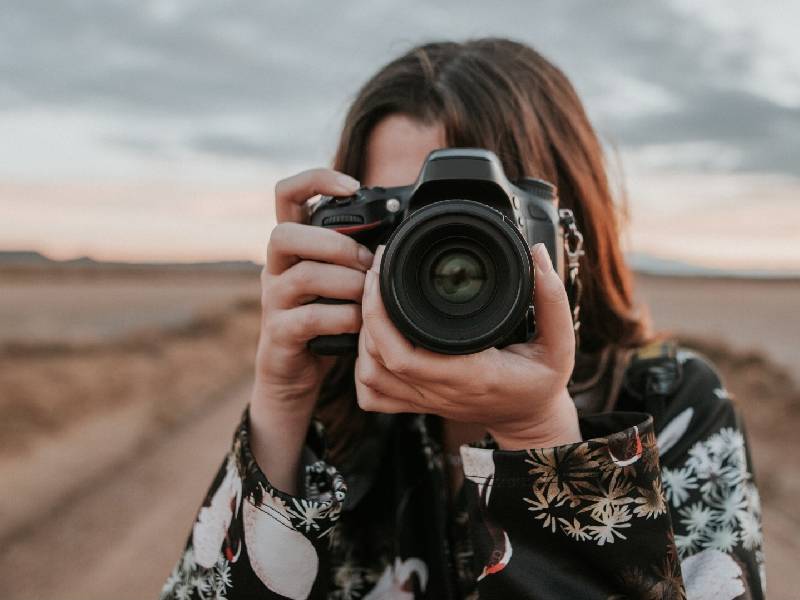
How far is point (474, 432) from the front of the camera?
5.52 feet

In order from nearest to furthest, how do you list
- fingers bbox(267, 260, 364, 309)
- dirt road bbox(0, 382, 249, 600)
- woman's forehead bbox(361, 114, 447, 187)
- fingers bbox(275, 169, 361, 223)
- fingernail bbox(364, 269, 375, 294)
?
fingernail bbox(364, 269, 375, 294), fingers bbox(267, 260, 364, 309), fingers bbox(275, 169, 361, 223), woman's forehead bbox(361, 114, 447, 187), dirt road bbox(0, 382, 249, 600)

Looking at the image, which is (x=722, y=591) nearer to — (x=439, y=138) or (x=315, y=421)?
(x=315, y=421)

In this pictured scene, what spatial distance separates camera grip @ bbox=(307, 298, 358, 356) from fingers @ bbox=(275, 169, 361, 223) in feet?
0.76

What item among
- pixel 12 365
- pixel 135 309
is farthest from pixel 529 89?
pixel 135 309

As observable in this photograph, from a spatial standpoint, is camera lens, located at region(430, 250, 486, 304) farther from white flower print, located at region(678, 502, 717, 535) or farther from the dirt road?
the dirt road

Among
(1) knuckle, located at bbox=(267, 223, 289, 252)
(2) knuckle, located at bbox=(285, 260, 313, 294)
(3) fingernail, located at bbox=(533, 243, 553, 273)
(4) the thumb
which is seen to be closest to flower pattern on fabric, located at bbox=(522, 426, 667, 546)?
(4) the thumb

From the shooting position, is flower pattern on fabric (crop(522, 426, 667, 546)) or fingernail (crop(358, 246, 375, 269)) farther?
fingernail (crop(358, 246, 375, 269))

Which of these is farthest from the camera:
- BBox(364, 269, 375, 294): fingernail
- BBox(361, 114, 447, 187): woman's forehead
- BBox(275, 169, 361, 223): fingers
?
BBox(361, 114, 447, 187): woman's forehead

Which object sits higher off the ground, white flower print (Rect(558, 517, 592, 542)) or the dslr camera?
the dslr camera

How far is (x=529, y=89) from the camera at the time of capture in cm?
174

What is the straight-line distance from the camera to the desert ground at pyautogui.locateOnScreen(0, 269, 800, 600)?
366cm

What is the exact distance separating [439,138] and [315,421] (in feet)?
2.11

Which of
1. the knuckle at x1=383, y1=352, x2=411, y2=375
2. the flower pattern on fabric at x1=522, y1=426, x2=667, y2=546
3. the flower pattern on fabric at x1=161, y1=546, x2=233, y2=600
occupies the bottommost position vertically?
the flower pattern on fabric at x1=161, y1=546, x2=233, y2=600

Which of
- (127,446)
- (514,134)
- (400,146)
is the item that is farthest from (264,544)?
(127,446)
